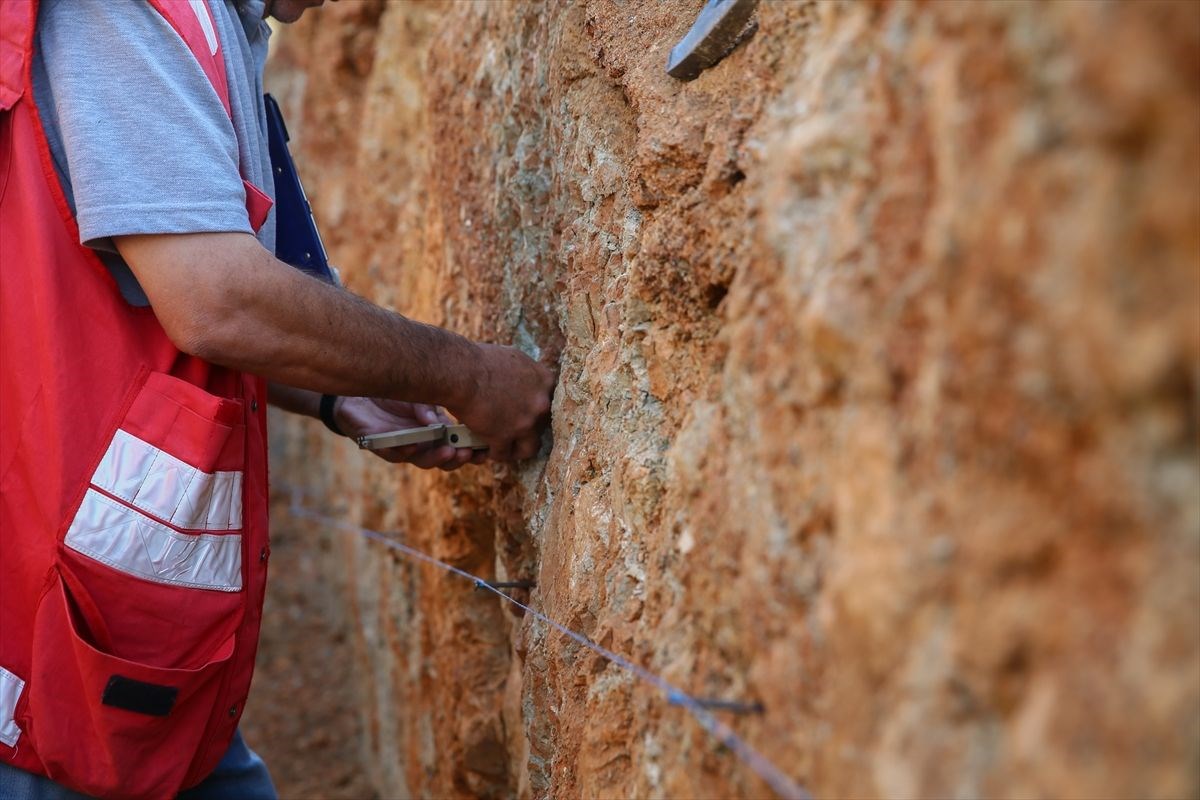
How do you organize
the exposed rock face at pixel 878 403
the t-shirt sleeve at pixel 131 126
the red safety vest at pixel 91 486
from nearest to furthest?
the exposed rock face at pixel 878 403 < the t-shirt sleeve at pixel 131 126 < the red safety vest at pixel 91 486

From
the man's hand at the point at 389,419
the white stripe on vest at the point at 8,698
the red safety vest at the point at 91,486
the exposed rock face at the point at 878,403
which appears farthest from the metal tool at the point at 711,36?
the white stripe on vest at the point at 8,698

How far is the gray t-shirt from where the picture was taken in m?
1.57

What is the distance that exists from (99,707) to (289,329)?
680mm

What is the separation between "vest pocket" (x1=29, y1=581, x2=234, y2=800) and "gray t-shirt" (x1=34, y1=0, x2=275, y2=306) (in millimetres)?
609

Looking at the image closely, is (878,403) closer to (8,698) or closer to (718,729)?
(718,729)

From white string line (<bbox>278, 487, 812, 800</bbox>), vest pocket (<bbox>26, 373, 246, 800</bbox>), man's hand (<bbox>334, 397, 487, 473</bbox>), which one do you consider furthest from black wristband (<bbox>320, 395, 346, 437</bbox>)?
white string line (<bbox>278, 487, 812, 800</bbox>)

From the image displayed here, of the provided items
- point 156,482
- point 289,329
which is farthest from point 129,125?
point 156,482

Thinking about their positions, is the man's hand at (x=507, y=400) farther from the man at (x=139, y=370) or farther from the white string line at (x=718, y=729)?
the white string line at (x=718, y=729)

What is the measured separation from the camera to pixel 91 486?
67.3 inches

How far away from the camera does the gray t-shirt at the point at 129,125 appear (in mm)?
1570

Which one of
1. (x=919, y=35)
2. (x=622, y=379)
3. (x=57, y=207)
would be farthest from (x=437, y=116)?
(x=919, y=35)

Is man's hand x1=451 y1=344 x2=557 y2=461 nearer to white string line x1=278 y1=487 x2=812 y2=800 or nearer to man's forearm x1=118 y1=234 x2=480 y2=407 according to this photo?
man's forearm x1=118 y1=234 x2=480 y2=407

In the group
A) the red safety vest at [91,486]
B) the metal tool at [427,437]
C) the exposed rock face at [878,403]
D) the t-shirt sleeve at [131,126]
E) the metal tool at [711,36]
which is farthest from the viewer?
the metal tool at [427,437]

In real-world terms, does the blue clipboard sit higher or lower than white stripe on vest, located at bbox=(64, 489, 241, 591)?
higher
